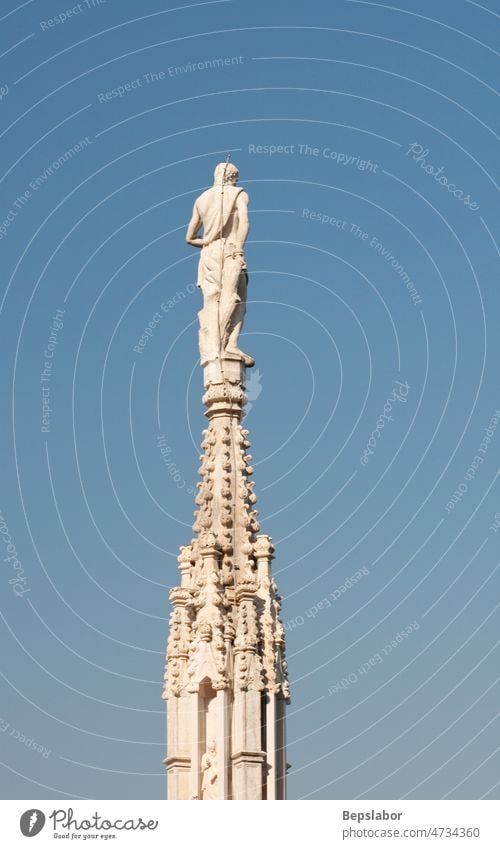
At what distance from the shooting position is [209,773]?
3622 centimetres

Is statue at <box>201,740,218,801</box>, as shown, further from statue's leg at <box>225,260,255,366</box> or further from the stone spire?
statue's leg at <box>225,260,255,366</box>

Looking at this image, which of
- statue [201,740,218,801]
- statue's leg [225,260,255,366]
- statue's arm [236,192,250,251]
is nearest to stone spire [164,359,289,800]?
statue [201,740,218,801]

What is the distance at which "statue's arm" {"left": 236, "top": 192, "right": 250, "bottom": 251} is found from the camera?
39781 millimetres

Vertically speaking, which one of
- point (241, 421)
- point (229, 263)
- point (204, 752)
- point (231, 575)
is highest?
point (229, 263)

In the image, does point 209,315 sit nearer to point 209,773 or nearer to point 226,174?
point 226,174

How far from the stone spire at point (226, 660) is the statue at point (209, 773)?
0.05ft

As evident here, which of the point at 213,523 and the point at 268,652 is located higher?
the point at 213,523

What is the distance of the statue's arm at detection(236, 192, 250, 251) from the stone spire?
428 centimetres
